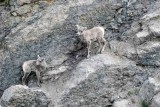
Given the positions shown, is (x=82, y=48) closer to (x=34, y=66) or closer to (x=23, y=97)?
(x=34, y=66)

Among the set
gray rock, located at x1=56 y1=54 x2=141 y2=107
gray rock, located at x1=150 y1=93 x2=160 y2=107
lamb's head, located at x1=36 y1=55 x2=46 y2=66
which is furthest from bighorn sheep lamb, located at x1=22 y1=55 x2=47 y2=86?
gray rock, located at x1=150 y1=93 x2=160 y2=107

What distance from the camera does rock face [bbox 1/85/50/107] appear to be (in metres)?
16.2

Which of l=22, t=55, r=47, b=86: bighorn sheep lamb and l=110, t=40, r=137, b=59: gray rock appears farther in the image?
l=110, t=40, r=137, b=59: gray rock

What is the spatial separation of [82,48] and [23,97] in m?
3.00

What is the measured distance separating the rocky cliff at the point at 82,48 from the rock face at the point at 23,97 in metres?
0.41

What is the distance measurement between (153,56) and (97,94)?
7.82 ft

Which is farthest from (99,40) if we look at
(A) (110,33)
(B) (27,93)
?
(B) (27,93)

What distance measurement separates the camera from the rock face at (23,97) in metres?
16.2

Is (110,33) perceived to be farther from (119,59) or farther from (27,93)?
(27,93)

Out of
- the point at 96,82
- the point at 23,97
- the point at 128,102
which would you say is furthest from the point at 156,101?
the point at 23,97

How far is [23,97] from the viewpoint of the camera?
53.6 feet

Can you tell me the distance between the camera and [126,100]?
16.5 metres

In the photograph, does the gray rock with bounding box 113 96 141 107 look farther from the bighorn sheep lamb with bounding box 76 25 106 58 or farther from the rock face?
the rock face

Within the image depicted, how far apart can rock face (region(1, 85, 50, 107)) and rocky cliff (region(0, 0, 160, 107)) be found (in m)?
0.41
